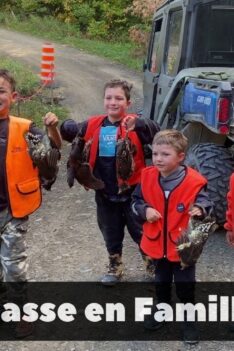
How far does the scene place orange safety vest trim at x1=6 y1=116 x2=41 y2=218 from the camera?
3.22 meters

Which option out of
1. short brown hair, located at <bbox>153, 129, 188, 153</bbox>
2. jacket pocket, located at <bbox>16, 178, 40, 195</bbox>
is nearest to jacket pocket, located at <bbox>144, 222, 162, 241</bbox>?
short brown hair, located at <bbox>153, 129, 188, 153</bbox>

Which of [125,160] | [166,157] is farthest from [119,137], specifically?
[166,157]

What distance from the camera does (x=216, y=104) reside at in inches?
167

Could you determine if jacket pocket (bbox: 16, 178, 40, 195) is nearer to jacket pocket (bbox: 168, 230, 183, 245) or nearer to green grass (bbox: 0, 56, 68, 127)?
jacket pocket (bbox: 168, 230, 183, 245)

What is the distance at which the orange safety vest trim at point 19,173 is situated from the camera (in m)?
3.22

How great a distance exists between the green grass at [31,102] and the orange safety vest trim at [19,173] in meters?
6.10

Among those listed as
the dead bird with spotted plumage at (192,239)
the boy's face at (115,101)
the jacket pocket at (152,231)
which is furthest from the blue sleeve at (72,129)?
the dead bird with spotted plumage at (192,239)

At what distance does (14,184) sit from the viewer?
10.6 ft

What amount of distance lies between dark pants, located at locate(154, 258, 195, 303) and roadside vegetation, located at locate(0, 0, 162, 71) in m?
18.3

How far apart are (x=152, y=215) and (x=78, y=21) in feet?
76.7

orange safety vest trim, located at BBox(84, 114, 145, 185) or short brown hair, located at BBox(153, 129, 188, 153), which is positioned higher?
short brown hair, located at BBox(153, 129, 188, 153)

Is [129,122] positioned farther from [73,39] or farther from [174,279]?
[73,39]

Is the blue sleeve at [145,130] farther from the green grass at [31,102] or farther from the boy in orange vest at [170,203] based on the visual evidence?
the green grass at [31,102]

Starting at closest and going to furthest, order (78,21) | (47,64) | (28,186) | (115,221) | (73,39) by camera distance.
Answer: (28,186) → (115,221) → (47,64) → (73,39) → (78,21)
